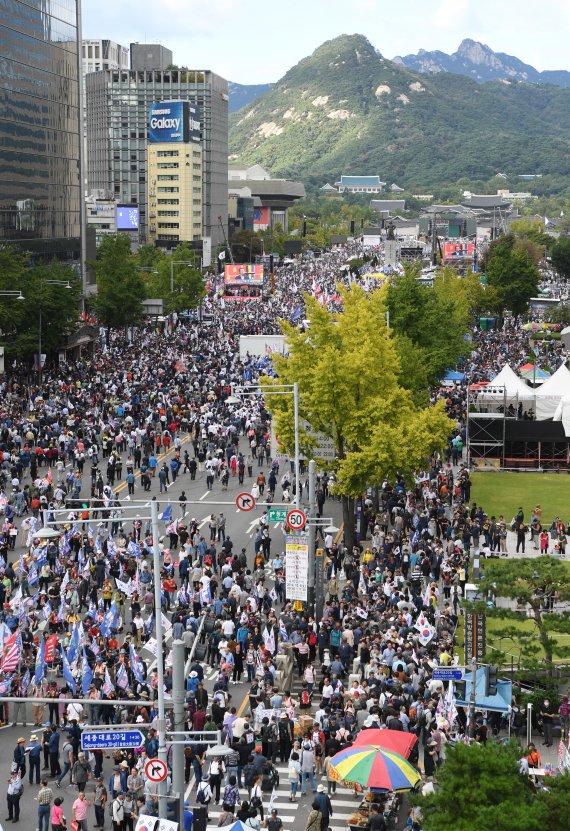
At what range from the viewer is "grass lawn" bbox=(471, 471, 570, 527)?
166 feet

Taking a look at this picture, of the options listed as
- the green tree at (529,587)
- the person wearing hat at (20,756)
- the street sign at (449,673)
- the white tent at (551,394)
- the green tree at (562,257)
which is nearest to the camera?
the person wearing hat at (20,756)

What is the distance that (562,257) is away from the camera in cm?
15912

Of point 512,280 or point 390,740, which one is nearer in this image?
point 390,740

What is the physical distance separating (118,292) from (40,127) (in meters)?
20.7

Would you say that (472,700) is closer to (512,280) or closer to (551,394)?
(551,394)

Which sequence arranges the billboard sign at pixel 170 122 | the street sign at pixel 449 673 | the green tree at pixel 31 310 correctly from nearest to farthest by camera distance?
the street sign at pixel 449 673, the green tree at pixel 31 310, the billboard sign at pixel 170 122

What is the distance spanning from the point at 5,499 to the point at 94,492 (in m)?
4.54

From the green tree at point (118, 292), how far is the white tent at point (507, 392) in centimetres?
4190

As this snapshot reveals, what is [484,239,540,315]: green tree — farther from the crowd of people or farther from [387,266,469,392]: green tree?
the crowd of people

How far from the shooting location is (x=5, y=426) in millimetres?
55406

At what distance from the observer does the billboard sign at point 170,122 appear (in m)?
194

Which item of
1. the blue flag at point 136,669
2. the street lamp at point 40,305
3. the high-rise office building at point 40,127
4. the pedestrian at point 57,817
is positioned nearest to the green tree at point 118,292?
the high-rise office building at point 40,127

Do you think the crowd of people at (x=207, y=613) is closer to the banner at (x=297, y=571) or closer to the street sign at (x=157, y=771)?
the banner at (x=297, y=571)

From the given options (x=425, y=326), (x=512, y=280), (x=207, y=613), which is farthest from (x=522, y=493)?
(x=512, y=280)
